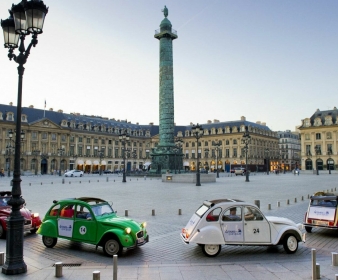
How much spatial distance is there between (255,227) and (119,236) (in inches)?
133

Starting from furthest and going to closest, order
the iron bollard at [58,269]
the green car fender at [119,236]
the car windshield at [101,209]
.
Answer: the car windshield at [101,209], the green car fender at [119,236], the iron bollard at [58,269]

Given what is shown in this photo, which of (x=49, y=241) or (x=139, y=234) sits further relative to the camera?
(x=49, y=241)

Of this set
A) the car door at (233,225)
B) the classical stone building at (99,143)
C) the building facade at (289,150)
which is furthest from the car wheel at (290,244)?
the building facade at (289,150)

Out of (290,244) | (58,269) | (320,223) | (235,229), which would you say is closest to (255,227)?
(235,229)

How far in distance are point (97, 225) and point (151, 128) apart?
102 meters

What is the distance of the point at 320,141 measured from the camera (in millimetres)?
83062

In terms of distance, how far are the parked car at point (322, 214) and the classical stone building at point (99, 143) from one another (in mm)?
64082

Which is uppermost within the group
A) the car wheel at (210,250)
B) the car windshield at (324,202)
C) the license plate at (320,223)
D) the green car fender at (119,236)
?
the car windshield at (324,202)

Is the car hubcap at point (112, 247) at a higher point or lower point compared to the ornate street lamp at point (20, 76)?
lower

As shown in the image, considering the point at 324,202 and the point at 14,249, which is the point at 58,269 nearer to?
the point at 14,249

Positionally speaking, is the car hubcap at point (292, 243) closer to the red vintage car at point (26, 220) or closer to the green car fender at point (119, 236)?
the green car fender at point (119, 236)

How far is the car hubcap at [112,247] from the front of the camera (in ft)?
25.8

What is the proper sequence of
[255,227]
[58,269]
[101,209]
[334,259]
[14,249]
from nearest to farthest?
[58,269], [14,249], [334,259], [255,227], [101,209]

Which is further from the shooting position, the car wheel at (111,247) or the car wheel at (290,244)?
the car wheel at (290,244)
